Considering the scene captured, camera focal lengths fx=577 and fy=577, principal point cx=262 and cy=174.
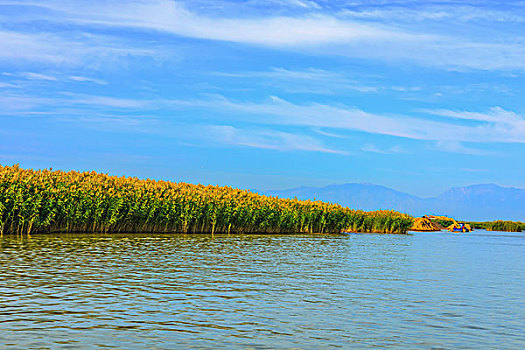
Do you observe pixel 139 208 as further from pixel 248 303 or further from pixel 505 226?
pixel 505 226

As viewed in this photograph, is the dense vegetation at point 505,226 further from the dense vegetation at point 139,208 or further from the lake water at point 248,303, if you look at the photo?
the lake water at point 248,303

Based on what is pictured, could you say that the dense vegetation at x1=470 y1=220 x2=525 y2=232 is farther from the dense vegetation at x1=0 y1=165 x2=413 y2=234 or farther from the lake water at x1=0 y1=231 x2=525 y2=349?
the lake water at x1=0 y1=231 x2=525 y2=349

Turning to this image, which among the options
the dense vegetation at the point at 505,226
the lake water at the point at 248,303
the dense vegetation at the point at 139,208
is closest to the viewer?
the lake water at the point at 248,303

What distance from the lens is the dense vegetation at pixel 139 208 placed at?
3114 cm

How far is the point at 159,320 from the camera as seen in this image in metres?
10.1

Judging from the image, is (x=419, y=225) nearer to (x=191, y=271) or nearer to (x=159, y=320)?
(x=191, y=271)

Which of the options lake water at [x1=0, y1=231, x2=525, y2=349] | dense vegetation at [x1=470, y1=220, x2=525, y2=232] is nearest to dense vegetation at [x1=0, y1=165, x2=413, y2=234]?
lake water at [x1=0, y1=231, x2=525, y2=349]

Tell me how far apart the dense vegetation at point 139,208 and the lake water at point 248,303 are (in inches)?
411

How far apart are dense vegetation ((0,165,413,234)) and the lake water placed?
34.2 feet

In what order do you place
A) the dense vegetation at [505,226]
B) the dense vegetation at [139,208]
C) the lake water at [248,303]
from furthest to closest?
the dense vegetation at [505,226]
the dense vegetation at [139,208]
the lake water at [248,303]

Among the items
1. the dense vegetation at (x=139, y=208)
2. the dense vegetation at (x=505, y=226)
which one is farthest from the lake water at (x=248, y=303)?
the dense vegetation at (x=505, y=226)

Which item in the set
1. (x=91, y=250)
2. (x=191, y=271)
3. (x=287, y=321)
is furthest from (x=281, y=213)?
(x=287, y=321)

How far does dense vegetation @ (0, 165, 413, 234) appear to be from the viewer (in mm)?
31141

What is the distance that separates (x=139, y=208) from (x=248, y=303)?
82.5 ft
